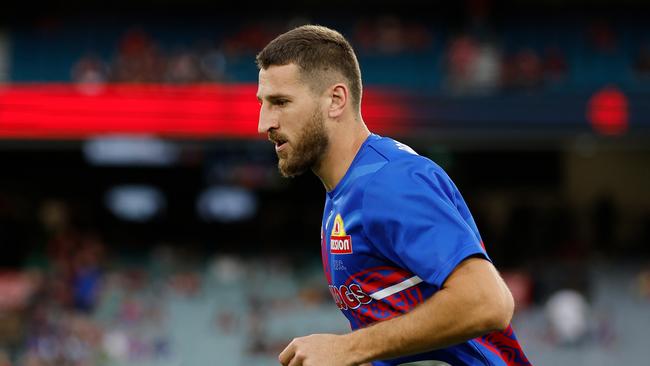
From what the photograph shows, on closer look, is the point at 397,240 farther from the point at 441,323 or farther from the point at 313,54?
the point at 313,54

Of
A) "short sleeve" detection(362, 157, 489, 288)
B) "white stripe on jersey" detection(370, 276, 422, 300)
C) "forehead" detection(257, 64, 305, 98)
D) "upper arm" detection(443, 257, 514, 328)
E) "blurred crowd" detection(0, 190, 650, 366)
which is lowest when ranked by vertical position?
"blurred crowd" detection(0, 190, 650, 366)

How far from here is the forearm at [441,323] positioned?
6.69 ft

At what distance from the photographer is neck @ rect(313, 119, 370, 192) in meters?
2.49

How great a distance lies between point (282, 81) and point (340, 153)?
0.26 m

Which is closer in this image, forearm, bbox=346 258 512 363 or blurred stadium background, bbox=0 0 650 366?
forearm, bbox=346 258 512 363

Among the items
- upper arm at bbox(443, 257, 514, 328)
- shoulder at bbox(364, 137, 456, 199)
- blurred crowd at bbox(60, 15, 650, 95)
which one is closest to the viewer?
upper arm at bbox(443, 257, 514, 328)

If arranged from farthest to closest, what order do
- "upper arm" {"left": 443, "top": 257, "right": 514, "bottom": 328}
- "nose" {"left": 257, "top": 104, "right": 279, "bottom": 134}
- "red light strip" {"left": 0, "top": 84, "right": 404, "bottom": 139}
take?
"red light strip" {"left": 0, "top": 84, "right": 404, "bottom": 139}, "nose" {"left": 257, "top": 104, "right": 279, "bottom": 134}, "upper arm" {"left": 443, "top": 257, "right": 514, "bottom": 328}

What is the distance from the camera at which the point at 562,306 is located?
1278 centimetres

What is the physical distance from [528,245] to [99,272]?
6448mm

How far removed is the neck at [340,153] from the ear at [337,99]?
0.05 meters

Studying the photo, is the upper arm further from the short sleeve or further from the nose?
the nose

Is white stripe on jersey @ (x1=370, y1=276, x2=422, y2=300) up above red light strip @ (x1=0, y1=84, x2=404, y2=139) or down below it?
above

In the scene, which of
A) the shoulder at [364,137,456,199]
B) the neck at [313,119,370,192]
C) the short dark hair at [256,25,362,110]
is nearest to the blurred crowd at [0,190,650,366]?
the neck at [313,119,370,192]

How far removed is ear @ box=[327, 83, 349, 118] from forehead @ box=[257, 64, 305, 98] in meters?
0.09
